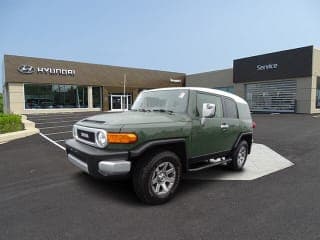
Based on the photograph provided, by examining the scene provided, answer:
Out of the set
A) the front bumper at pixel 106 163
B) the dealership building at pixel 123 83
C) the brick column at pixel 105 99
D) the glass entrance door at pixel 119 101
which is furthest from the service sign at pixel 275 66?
the front bumper at pixel 106 163

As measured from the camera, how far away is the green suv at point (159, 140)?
374 cm

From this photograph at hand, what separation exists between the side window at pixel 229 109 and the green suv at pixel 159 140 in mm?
26

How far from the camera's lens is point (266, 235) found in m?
3.13

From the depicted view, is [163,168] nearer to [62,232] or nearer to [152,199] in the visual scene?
[152,199]

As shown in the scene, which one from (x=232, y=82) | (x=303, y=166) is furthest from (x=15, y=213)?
(x=232, y=82)

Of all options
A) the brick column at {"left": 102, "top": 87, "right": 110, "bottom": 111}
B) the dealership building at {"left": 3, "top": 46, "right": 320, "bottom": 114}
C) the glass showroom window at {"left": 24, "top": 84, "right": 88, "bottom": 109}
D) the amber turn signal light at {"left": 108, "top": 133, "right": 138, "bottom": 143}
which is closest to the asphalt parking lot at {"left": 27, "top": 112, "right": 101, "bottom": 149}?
the amber turn signal light at {"left": 108, "top": 133, "right": 138, "bottom": 143}

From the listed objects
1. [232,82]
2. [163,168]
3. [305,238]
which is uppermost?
[232,82]

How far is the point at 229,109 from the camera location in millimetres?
5652

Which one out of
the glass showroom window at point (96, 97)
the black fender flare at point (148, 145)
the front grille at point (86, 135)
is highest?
the glass showroom window at point (96, 97)

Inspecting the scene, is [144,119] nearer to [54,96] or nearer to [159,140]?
[159,140]

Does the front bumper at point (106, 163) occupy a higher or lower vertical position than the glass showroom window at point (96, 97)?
lower

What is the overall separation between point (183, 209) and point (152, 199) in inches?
20.0

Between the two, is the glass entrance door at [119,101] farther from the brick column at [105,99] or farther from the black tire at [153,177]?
the black tire at [153,177]

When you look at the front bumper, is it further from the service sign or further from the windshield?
the service sign
